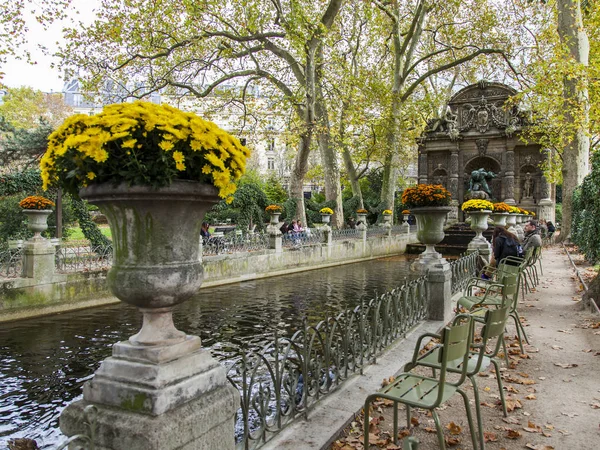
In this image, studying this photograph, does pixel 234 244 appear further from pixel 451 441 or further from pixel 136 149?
pixel 136 149

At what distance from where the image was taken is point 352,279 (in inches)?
620

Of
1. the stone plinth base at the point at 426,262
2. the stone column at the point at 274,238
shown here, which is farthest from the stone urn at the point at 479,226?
the stone column at the point at 274,238

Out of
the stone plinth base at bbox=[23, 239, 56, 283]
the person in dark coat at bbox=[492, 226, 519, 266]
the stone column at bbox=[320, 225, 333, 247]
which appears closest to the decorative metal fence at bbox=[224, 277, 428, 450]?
the person in dark coat at bbox=[492, 226, 519, 266]

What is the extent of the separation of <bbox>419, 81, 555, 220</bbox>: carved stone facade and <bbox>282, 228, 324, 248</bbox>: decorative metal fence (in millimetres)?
16311

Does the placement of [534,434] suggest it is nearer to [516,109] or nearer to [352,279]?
[352,279]

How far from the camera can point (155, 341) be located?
242 cm

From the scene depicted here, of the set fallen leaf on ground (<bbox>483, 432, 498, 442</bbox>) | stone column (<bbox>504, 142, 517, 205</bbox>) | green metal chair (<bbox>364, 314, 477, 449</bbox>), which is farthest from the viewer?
stone column (<bbox>504, 142, 517, 205</bbox>)

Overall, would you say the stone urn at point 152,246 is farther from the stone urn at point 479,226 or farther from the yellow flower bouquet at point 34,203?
the stone urn at point 479,226

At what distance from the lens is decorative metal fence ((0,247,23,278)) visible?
35.1 feet

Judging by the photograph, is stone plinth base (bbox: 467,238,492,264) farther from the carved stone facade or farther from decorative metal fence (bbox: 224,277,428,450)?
the carved stone facade

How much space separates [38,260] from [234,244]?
601 centimetres

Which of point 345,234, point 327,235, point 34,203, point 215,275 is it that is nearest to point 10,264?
point 34,203

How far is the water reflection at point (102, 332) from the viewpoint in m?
5.52

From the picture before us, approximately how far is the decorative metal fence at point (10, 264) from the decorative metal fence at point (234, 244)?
4.80 m
